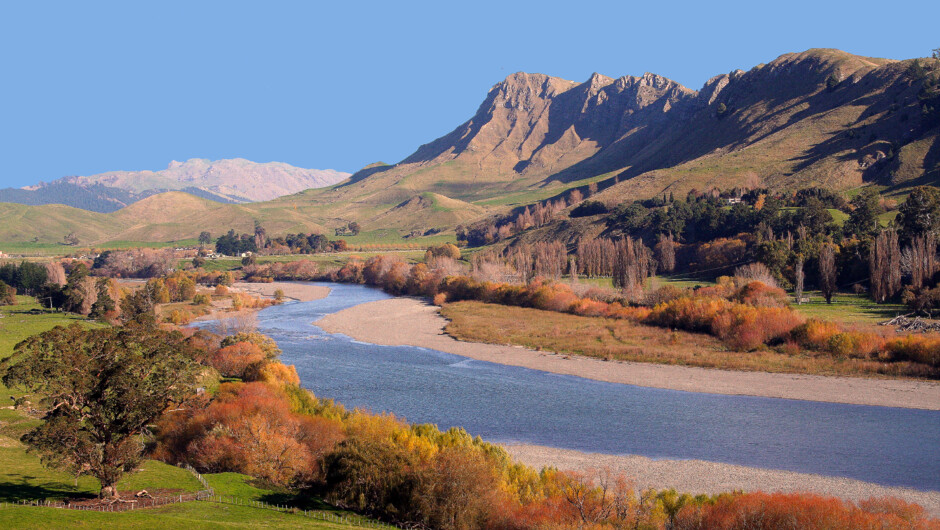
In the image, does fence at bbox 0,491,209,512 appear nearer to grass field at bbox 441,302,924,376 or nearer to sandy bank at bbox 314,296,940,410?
sandy bank at bbox 314,296,940,410

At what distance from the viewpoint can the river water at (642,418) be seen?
114 feet

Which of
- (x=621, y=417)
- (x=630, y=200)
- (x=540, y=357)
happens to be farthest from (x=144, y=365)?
(x=630, y=200)

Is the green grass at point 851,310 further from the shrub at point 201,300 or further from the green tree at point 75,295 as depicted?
the shrub at point 201,300

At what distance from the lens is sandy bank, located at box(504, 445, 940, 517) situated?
29156 millimetres

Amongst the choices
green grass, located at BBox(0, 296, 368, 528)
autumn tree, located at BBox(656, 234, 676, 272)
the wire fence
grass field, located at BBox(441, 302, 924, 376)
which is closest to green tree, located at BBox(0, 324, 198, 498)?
the wire fence

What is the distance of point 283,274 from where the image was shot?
17312 centimetres

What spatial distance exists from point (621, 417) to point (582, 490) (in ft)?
64.3

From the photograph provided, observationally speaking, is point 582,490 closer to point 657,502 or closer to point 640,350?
point 657,502

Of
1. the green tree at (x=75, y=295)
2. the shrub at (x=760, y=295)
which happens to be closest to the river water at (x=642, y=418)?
the shrub at (x=760, y=295)

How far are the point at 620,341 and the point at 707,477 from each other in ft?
126

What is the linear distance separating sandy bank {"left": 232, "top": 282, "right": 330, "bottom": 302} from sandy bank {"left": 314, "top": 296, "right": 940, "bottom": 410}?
45.4m

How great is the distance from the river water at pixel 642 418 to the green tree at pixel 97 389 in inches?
748

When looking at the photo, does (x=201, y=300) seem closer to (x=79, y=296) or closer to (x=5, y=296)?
(x=5, y=296)

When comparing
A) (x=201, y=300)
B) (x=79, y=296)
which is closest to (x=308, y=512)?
(x=79, y=296)
